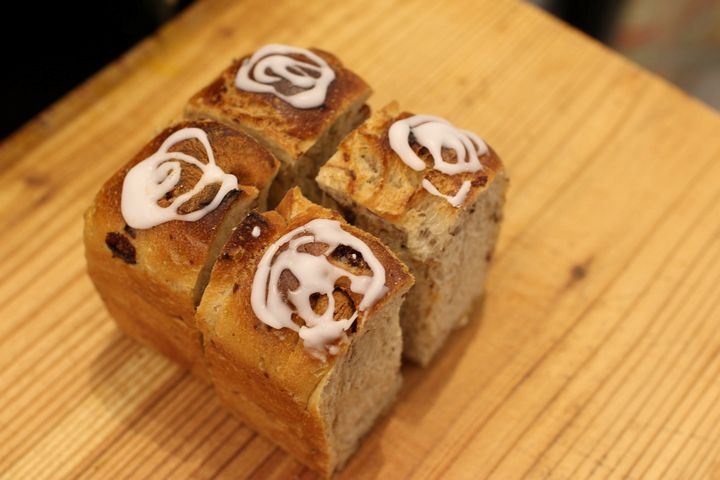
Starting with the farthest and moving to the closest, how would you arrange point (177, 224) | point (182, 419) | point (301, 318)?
point (182, 419)
point (177, 224)
point (301, 318)

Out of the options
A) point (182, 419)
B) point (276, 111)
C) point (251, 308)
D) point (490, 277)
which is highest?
point (276, 111)

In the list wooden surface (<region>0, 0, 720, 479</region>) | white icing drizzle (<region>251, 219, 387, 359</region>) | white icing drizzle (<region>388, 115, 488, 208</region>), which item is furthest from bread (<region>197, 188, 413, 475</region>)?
wooden surface (<region>0, 0, 720, 479</region>)

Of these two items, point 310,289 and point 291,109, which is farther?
point 291,109

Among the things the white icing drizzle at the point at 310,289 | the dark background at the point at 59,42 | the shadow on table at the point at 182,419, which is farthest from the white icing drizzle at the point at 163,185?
the dark background at the point at 59,42

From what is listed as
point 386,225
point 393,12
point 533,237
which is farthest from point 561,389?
point 393,12

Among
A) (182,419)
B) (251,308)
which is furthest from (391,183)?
(182,419)

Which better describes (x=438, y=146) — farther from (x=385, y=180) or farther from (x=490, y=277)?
(x=490, y=277)

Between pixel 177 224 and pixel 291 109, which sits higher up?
pixel 291 109
